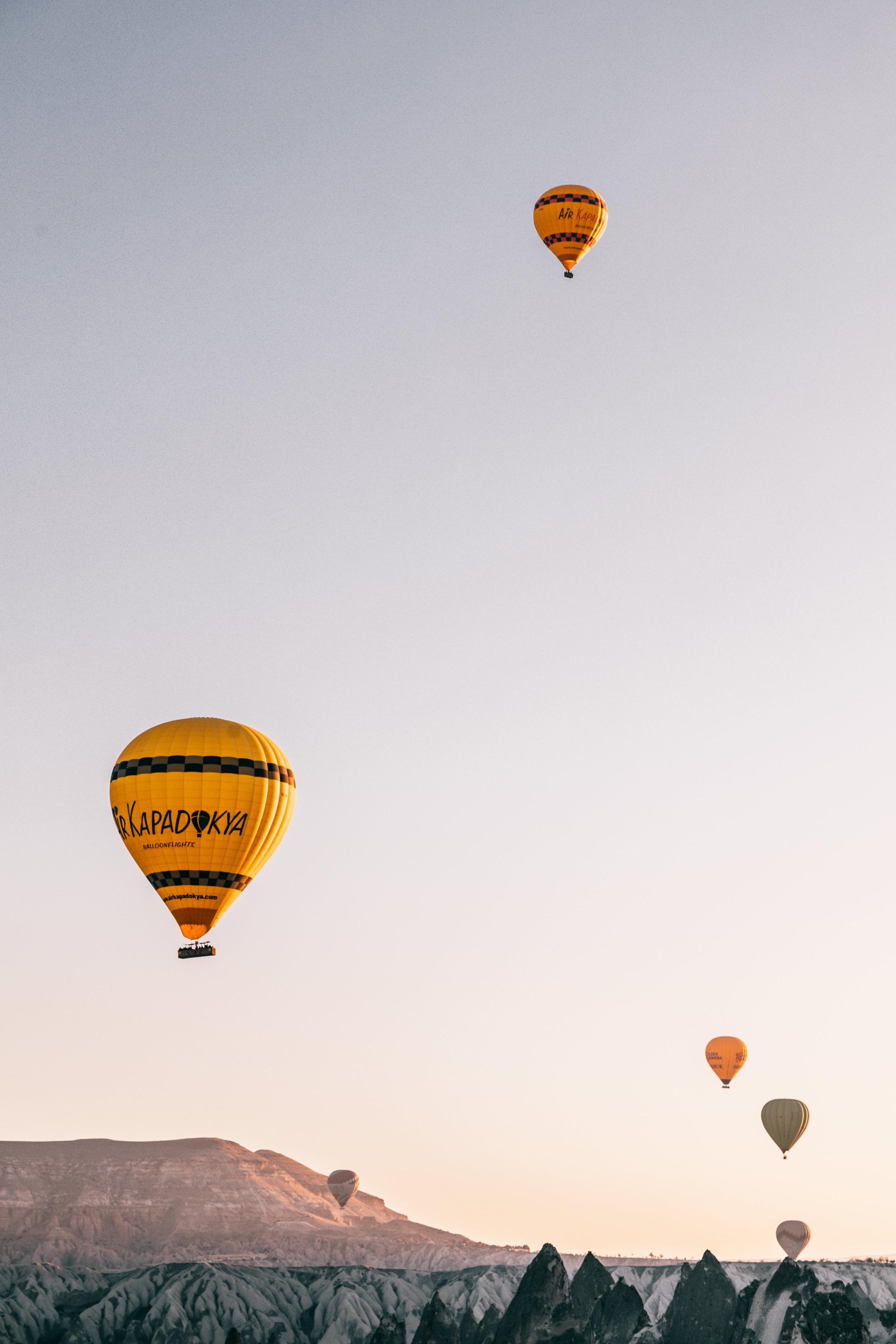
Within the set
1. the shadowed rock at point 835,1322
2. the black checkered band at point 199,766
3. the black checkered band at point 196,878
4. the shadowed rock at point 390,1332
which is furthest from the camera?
the shadowed rock at point 390,1332

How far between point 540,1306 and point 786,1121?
70.0 metres

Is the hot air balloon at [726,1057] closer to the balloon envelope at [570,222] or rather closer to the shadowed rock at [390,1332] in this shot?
the balloon envelope at [570,222]

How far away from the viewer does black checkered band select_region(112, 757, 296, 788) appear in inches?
2675

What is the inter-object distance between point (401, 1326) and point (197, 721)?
502ft

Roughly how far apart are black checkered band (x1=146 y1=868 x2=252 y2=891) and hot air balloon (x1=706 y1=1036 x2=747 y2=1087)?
2760 inches

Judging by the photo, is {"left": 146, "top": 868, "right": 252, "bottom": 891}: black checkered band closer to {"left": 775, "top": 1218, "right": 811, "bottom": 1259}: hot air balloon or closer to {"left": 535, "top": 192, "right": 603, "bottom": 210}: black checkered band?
{"left": 535, "top": 192, "right": 603, "bottom": 210}: black checkered band

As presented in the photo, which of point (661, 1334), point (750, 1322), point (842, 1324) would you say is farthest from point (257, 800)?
point (661, 1334)

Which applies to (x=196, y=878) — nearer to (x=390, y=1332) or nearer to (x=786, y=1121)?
(x=786, y=1121)

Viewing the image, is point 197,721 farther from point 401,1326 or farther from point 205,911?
point 401,1326

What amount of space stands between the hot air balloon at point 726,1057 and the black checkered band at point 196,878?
2760 inches

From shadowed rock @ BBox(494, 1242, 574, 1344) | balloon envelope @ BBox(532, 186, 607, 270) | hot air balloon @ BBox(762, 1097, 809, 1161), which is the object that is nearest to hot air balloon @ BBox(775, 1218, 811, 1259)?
shadowed rock @ BBox(494, 1242, 574, 1344)

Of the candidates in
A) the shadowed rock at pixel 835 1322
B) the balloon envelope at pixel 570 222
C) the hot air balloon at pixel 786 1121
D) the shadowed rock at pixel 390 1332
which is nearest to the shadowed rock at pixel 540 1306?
the shadowed rock at pixel 390 1332

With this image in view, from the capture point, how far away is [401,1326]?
198625mm

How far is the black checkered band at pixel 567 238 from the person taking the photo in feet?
308
